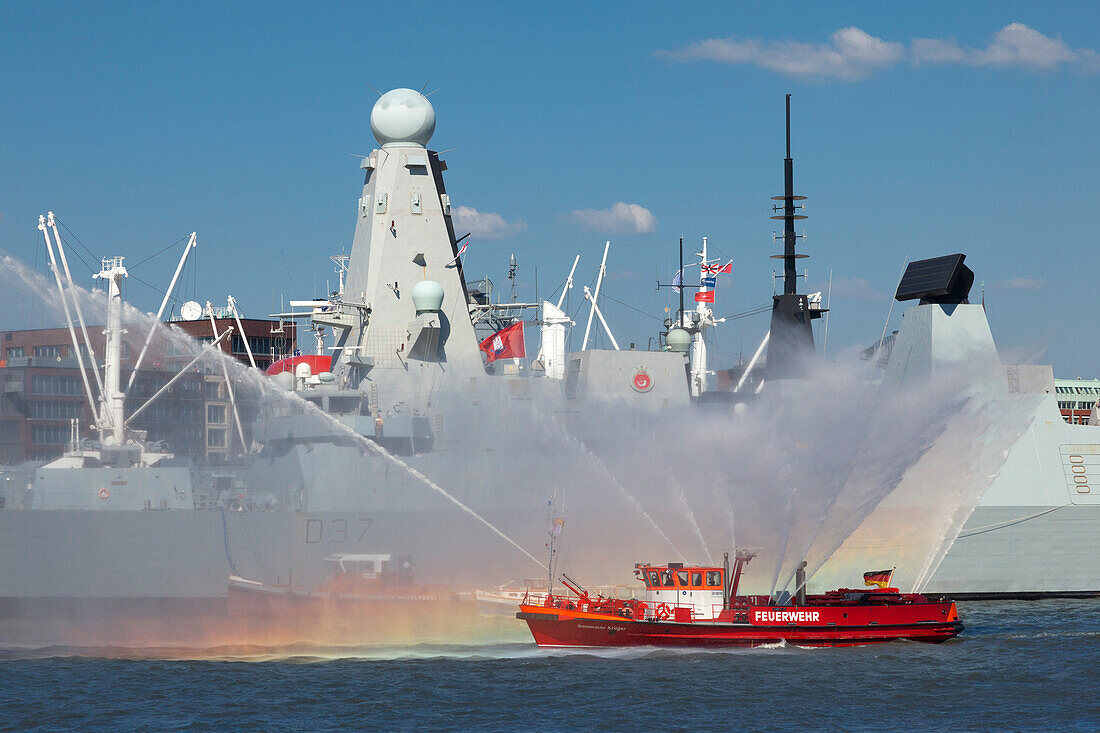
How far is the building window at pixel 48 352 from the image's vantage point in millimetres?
39031

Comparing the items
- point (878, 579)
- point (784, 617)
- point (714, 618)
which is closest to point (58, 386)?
point (714, 618)

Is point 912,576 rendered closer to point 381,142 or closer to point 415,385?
point 415,385

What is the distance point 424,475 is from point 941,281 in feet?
72.6

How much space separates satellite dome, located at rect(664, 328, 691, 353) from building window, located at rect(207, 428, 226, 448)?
21.4 m

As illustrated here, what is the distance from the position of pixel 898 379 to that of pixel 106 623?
31.8m

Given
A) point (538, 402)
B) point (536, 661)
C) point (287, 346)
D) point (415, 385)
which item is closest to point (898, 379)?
point (538, 402)

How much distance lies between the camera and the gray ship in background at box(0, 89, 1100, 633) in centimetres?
4141

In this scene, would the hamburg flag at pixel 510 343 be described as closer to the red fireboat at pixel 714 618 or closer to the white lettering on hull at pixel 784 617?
the red fireboat at pixel 714 618

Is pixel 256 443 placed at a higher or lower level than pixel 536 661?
higher

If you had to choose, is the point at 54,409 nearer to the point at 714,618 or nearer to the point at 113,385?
the point at 113,385

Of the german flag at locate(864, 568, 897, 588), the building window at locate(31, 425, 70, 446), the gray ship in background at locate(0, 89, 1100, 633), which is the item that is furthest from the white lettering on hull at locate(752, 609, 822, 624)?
the building window at locate(31, 425, 70, 446)

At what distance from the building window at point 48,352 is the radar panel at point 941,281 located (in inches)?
1303

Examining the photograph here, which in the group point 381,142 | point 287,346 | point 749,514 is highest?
point 381,142

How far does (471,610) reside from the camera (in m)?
37.2
